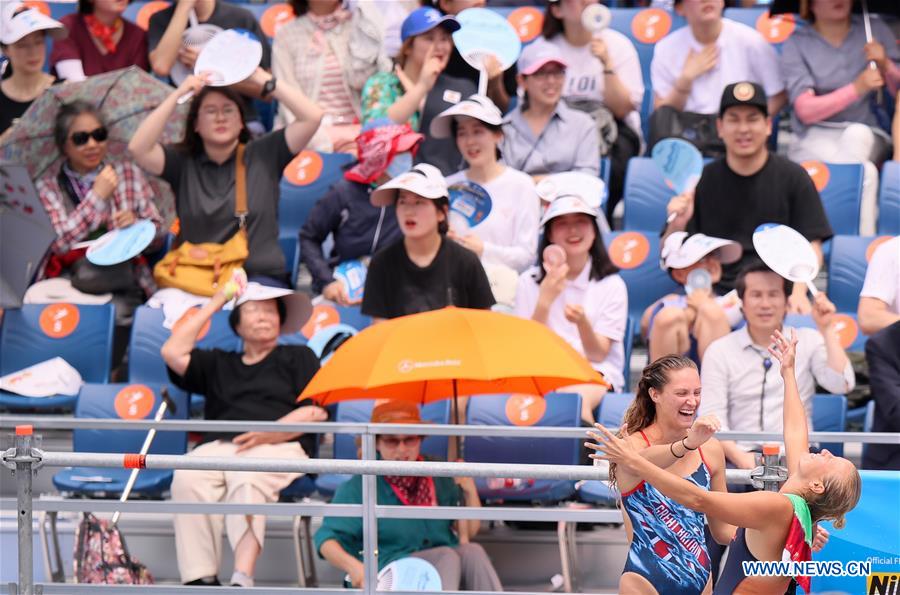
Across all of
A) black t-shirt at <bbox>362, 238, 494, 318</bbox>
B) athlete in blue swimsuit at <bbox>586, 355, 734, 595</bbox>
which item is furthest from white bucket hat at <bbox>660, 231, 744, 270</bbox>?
athlete in blue swimsuit at <bbox>586, 355, 734, 595</bbox>

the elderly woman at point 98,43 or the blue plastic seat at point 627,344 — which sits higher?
the elderly woman at point 98,43

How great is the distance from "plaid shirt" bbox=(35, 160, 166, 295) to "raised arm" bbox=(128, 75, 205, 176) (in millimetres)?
284

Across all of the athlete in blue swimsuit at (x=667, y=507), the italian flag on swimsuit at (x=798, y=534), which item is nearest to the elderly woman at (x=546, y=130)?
the athlete in blue swimsuit at (x=667, y=507)

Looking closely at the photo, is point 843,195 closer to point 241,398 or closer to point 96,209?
point 241,398

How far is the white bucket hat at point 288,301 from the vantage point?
6945mm

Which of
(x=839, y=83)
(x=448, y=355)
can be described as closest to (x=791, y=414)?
(x=448, y=355)

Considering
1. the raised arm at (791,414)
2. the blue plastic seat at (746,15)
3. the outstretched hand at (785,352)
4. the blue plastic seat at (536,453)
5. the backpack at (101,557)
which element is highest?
the blue plastic seat at (746,15)

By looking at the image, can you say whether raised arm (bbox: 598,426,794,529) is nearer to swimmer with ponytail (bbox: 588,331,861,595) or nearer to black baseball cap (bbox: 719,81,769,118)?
swimmer with ponytail (bbox: 588,331,861,595)

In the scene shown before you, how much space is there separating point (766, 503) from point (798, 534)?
0.16 m

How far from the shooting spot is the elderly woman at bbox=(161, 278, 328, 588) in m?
6.47

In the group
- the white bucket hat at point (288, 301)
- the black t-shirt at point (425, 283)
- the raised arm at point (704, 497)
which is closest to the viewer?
the raised arm at point (704, 497)

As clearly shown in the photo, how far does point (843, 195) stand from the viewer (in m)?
8.16

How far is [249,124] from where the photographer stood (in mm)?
9289

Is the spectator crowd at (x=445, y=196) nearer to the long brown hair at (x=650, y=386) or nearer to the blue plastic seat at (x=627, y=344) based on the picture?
the blue plastic seat at (x=627, y=344)
